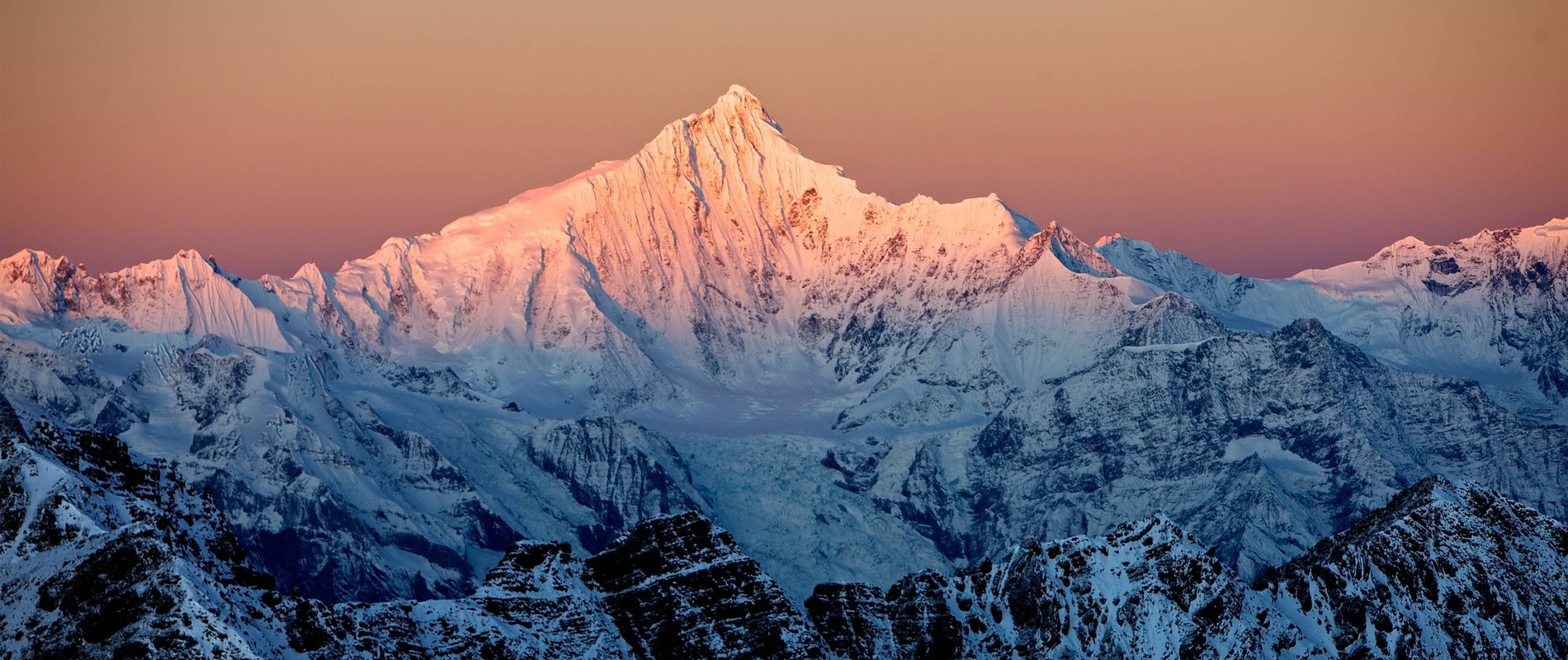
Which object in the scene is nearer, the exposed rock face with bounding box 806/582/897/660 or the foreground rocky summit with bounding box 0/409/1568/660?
the foreground rocky summit with bounding box 0/409/1568/660

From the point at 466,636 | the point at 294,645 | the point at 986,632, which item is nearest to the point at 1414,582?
the point at 986,632

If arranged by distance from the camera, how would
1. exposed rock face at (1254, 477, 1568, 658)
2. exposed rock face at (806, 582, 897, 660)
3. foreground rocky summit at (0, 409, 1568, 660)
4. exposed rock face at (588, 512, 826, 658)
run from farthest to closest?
exposed rock face at (1254, 477, 1568, 658) < exposed rock face at (806, 582, 897, 660) < exposed rock face at (588, 512, 826, 658) < foreground rocky summit at (0, 409, 1568, 660)

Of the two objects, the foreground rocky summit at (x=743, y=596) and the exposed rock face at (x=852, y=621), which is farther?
the exposed rock face at (x=852, y=621)

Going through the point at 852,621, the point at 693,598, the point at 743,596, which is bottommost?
the point at 852,621

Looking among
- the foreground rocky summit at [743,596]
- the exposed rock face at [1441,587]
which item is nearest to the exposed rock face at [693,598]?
the foreground rocky summit at [743,596]

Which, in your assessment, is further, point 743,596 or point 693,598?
point 743,596

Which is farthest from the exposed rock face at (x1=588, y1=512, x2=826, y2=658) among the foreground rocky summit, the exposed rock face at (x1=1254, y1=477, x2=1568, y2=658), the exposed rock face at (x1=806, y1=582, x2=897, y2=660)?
the exposed rock face at (x1=1254, y1=477, x2=1568, y2=658)

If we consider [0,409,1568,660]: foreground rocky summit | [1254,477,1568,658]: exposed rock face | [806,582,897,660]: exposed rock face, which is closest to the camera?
[0,409,1568,660]: foreground rocky summit

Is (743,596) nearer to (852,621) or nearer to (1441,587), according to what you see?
(852,621)

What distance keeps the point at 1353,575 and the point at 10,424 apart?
296ft

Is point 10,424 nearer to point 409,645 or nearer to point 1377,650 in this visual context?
point 409,645

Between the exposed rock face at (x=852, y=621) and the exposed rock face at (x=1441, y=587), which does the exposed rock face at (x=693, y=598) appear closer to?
the exposed rock face at (x=852, y=621)

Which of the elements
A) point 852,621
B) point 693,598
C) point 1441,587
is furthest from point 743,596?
point 1441,587

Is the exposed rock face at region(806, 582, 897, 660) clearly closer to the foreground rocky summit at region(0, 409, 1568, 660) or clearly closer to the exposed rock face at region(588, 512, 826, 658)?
the foreground rocky summit at region(0, 409, 1568, 660)
